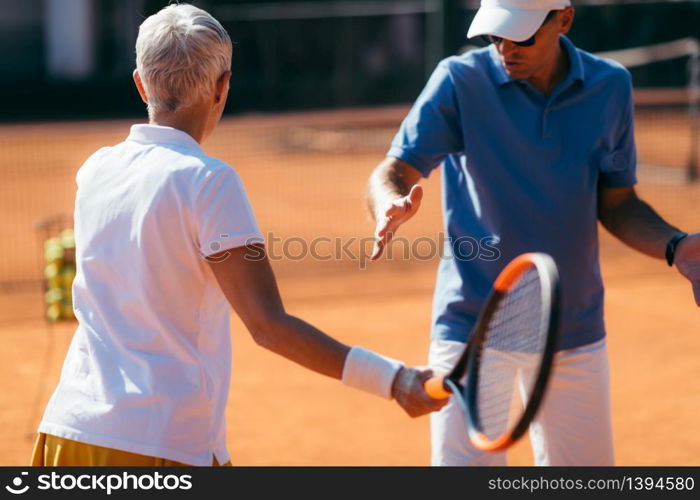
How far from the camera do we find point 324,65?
23.9 m

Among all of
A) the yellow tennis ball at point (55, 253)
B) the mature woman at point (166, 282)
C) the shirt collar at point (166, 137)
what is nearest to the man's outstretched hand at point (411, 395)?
the mature woman at point (166, 282)

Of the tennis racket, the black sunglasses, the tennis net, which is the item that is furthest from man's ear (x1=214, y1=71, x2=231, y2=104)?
the tennis net

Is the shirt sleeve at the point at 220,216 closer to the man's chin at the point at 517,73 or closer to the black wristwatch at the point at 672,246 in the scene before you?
the man's chin at the point at 517,73

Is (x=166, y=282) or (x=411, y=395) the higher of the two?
(x=166, y=282)

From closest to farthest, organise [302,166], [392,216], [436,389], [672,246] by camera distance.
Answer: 1. [436,389]
2. [392,216]
3. [672,246]
4. [302,166]

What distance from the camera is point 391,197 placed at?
3.31 metres

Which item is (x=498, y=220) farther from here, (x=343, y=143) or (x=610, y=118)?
(x=343, y=143)

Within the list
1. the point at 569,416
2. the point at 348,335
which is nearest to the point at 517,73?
the point at 569,416

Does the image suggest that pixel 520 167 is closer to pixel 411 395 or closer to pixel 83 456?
pixel 411 395

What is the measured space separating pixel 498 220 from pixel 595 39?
19264mm

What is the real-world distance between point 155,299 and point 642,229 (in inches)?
69.6

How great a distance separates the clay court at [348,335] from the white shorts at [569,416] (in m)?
1.72

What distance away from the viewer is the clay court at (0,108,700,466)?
17.9 feet

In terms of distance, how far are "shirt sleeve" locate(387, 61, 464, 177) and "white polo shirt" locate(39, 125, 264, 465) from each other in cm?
114
